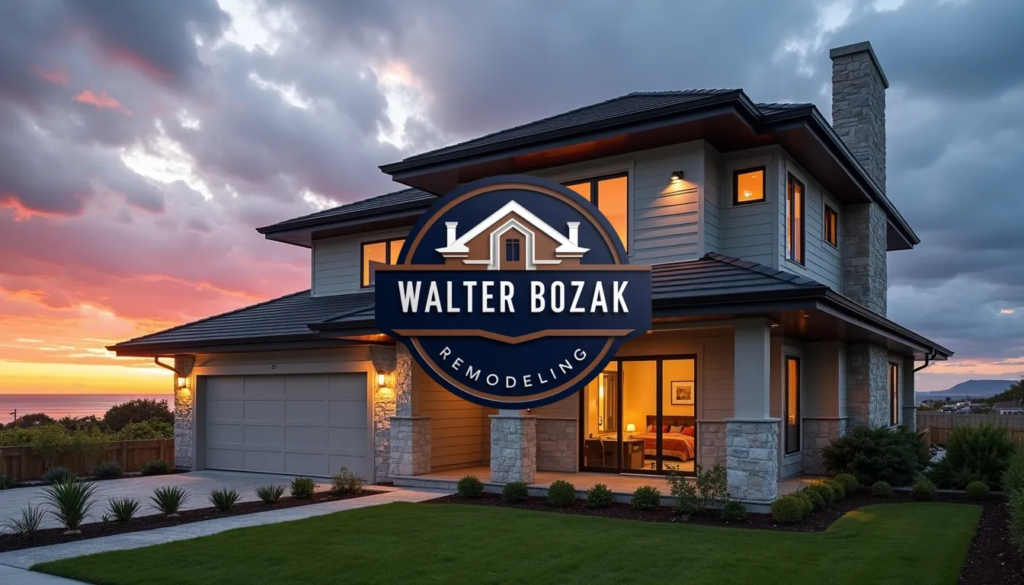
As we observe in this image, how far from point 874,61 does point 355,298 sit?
500 inches

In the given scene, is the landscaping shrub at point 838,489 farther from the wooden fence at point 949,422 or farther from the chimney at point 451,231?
the wooden fence at point 949,422

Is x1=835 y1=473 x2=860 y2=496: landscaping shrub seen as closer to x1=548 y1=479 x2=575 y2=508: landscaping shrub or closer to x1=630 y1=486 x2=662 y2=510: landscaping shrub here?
x1=630 y1=486 x2=662 y2=510: landscaping shrub

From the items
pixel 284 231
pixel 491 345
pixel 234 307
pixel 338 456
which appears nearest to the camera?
pixel 491 345

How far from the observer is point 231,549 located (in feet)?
27.5

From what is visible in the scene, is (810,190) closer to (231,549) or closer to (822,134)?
(822,134)

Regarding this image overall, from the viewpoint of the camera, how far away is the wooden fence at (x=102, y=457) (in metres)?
16.0

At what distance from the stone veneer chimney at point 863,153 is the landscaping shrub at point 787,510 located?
746 centimetres

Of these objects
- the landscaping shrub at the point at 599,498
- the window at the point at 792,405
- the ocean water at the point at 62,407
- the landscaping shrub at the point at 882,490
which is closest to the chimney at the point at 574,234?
the landscaping shrub at the point at 599,498

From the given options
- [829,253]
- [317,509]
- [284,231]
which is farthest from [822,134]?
[284,231]

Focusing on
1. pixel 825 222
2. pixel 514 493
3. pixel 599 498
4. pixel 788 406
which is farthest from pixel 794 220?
pixel 514 493

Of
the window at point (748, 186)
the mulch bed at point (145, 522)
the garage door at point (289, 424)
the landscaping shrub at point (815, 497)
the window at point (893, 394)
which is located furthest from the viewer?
the window at point (893, 394)

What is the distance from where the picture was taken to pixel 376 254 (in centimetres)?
1778

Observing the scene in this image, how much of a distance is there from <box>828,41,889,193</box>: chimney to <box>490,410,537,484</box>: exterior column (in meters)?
9.77

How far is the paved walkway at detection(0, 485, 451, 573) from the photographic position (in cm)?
829
